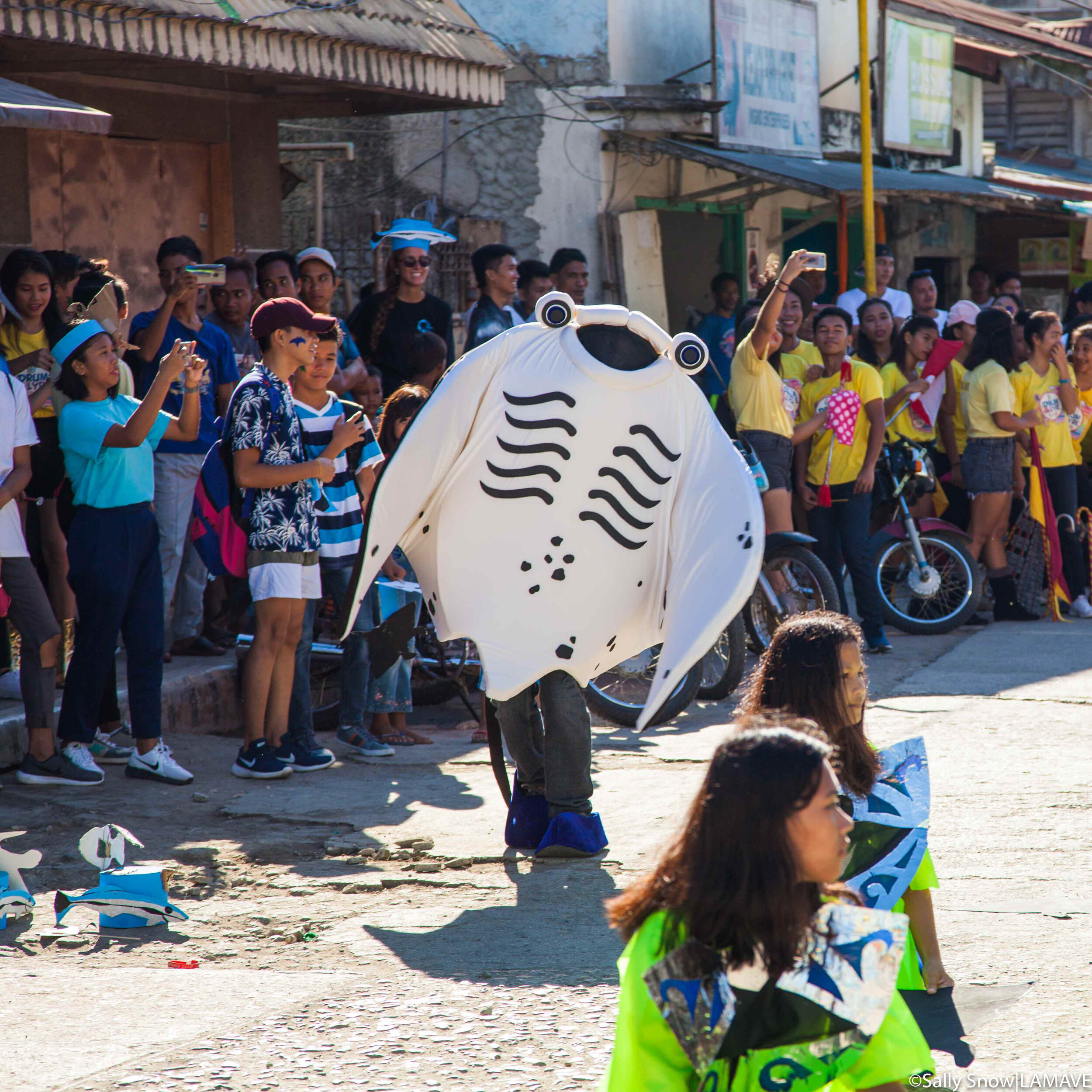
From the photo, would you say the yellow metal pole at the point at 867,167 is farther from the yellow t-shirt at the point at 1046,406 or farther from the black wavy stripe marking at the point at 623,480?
the black wavy stripe marking at the point at 623,480

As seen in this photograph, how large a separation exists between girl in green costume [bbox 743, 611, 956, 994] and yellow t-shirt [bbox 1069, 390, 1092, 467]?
23.8 ft

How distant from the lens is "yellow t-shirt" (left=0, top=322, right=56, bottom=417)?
638cm

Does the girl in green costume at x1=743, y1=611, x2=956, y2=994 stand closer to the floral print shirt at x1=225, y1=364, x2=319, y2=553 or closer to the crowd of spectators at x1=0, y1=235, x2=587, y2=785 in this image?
the crowd of spectators at x1=0, y1=235, x2=587, y2=785

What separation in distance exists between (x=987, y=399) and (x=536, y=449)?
5.48 meters

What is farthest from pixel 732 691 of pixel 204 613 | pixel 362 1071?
pixel 362 1071

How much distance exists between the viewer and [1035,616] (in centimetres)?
1013

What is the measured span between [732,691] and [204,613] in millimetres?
2694

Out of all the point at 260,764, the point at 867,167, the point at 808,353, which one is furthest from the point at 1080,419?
the point at 260,764

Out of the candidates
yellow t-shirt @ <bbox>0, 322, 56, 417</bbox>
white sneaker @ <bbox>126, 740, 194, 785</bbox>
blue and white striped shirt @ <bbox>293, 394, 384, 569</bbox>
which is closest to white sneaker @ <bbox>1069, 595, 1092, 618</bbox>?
blue and white striped shirt @ <bbox>293, 394, 384, 569</bbox>

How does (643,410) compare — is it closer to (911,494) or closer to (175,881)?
(175,881)

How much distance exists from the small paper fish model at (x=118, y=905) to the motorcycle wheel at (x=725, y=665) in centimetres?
361

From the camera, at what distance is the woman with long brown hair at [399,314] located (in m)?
8.50

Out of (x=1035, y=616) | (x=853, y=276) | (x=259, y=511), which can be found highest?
(x=853, y=276)

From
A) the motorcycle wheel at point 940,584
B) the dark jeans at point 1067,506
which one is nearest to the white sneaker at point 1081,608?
the dark jeans at point 1067,506
